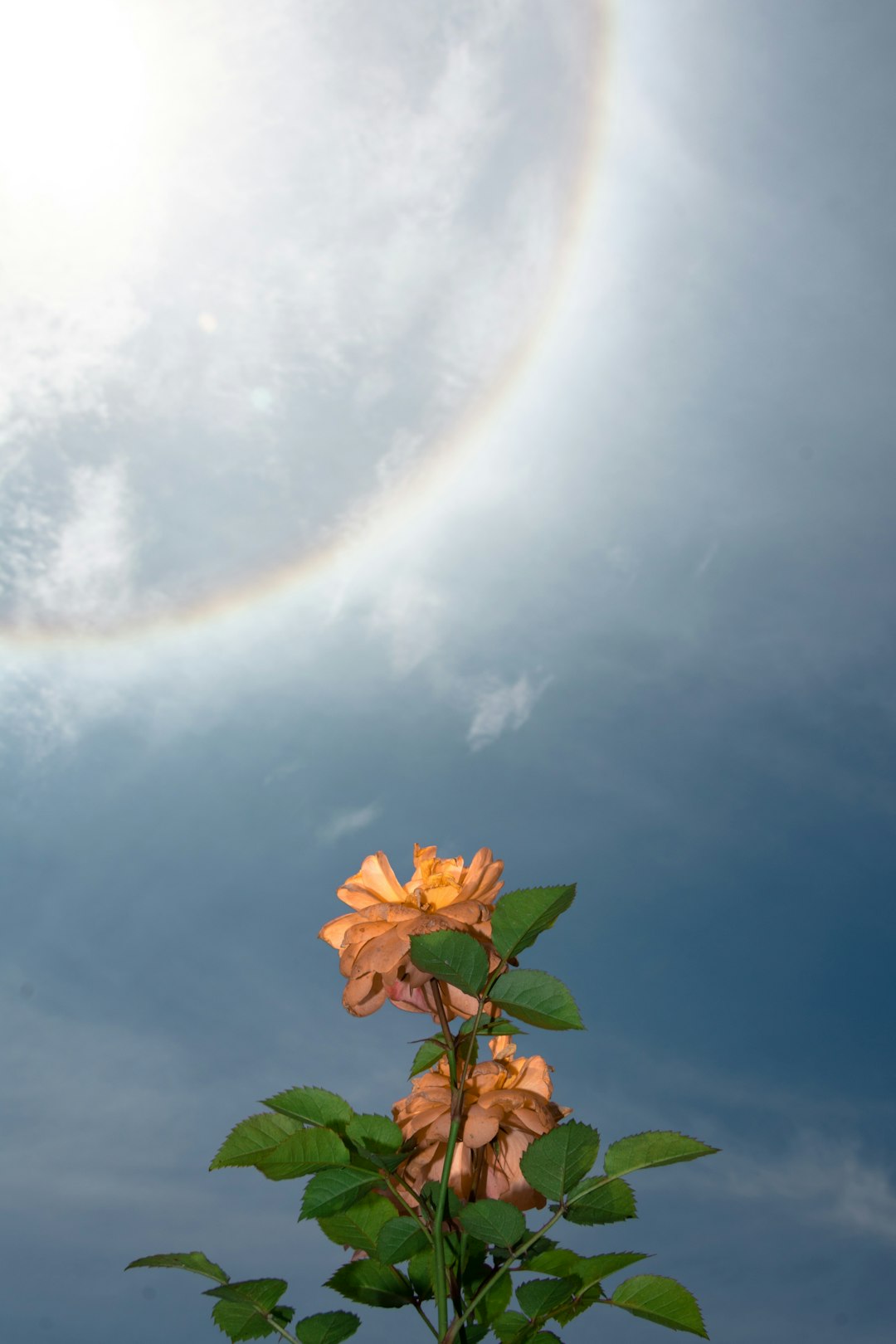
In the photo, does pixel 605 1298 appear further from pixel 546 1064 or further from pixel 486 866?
pixel 486 866

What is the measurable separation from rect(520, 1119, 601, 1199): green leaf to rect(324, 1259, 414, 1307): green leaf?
0.96 ft

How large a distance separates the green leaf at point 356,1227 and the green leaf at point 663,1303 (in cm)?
41

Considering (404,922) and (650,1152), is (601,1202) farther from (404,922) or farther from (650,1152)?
(404,922)

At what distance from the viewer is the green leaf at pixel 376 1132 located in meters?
1.59

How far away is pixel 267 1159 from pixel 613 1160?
0.56 metres

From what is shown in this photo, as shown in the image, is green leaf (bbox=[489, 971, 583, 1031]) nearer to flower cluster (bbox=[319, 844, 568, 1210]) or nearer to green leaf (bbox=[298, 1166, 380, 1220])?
flower cluster (bbox=[319, 844, 568, 1210])

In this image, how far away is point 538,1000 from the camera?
157 cm

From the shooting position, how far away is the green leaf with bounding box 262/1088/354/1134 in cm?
160

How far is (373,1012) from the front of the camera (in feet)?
5.86

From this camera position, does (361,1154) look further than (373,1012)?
No

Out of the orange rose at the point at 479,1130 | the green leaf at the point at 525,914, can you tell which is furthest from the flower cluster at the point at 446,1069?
the green leaf at the point at 525,914

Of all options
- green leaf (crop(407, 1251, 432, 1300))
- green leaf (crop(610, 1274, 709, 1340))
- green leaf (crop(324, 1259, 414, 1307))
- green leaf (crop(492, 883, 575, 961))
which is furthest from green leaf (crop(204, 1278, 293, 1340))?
green leaf (crop(492, 883, 575, 961))

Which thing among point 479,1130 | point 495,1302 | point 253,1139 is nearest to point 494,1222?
point 479,1130

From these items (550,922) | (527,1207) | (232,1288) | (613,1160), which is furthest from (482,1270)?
(550,922)
